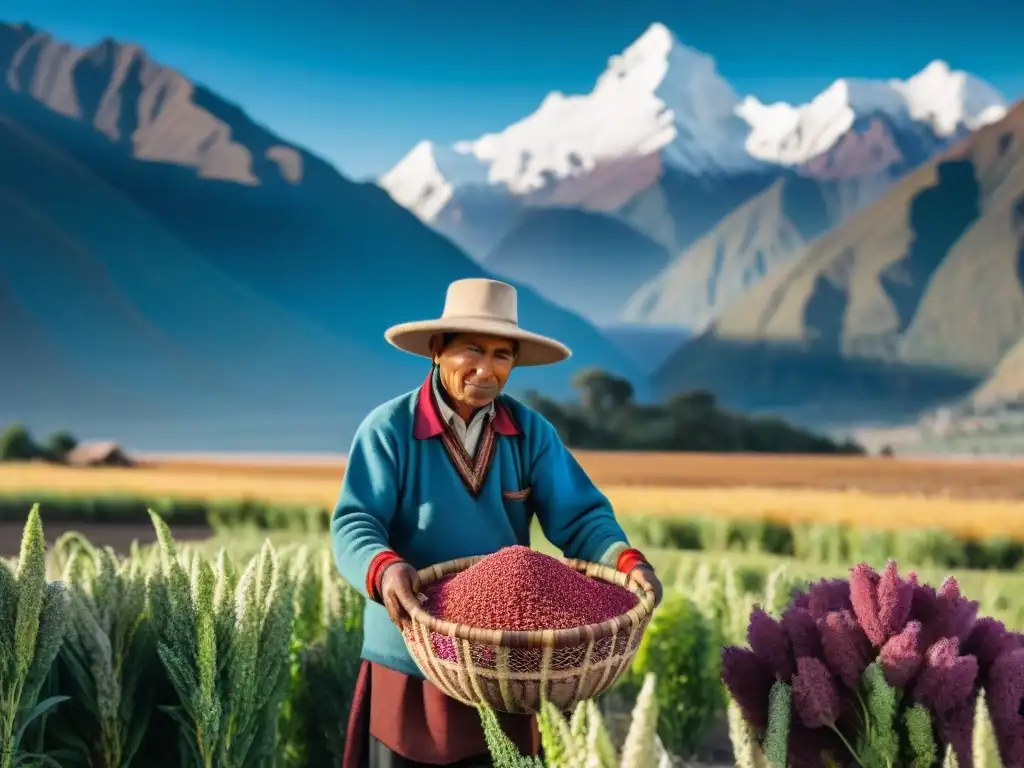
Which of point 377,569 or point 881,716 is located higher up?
point 377,569

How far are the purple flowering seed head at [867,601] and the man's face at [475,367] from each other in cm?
89

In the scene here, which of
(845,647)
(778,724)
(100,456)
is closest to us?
(778,724)

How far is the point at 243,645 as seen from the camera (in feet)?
7.49

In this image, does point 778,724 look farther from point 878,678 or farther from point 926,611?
point 926,611

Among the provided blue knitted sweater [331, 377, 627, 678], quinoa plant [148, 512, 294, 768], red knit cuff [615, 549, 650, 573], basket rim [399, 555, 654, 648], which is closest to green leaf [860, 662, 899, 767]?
basket rim [399, 555, 654, 648]

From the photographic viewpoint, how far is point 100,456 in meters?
14.4

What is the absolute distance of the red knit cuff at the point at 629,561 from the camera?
204 cm

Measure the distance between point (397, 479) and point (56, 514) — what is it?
10806 millimetres

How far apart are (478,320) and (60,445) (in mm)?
14961

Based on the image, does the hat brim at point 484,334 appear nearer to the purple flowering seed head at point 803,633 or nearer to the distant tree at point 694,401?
the purple flowering seed head at point 803,633

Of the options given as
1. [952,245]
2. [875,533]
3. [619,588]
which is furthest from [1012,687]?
[952,245]

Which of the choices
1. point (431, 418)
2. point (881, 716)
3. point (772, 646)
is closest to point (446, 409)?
point (431, 418)

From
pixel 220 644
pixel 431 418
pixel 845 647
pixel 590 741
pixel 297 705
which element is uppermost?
pixel 431 418

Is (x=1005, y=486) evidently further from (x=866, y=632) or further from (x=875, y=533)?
(x=866, y=632)
